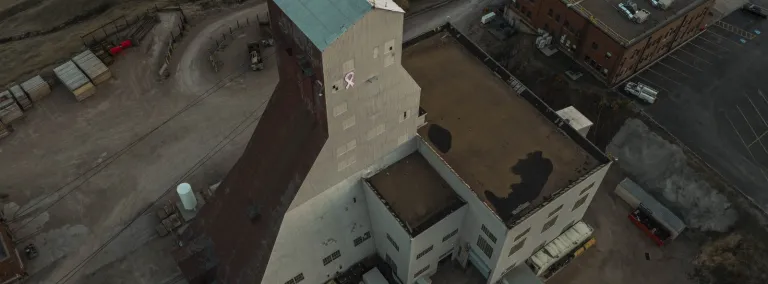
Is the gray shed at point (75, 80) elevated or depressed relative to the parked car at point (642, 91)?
depressed

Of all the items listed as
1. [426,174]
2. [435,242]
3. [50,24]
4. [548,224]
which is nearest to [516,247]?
[548,224]

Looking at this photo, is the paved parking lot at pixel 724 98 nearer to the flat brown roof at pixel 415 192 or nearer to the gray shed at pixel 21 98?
the flat brown roof at pixel 415 192

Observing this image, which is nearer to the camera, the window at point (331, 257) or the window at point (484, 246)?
the window at point (484, 246)

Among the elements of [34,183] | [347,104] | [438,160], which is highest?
[347,104]

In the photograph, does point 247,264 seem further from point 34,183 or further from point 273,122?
point 34,183

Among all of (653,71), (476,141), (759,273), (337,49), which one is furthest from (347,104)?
(653,71)

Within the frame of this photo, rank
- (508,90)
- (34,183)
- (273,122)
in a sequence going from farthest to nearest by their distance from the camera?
(34,183) → (508,90) → (273,122)

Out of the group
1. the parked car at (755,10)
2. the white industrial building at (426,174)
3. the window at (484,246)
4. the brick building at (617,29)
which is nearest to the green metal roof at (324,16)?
the white industrial building at (426,174)
